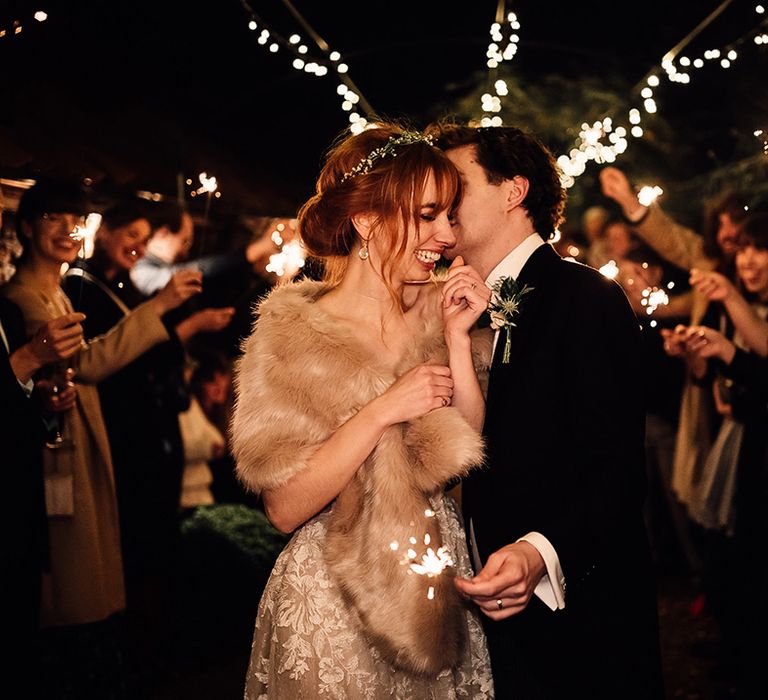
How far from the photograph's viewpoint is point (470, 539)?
2363 mm

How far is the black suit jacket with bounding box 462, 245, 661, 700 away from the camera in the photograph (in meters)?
2.12

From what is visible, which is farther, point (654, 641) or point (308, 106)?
point (308, 106)

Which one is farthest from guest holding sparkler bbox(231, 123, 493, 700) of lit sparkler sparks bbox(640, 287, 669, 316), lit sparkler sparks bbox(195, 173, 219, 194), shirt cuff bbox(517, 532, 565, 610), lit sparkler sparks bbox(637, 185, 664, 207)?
lit sparkler sparks bbox(195, 173, 219, 194)

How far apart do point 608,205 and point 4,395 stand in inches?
224

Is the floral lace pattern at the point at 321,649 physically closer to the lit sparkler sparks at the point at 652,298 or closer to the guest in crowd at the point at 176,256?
the lit sparkler sparks at the point at 652,298

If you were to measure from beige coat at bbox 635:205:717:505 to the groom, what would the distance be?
3.00 metres

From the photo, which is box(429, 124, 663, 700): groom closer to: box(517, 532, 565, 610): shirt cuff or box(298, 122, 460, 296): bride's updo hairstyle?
box(517, 532, 565, 610): shirt cuff

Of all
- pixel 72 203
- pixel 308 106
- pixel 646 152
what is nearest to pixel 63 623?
pixel 72 203

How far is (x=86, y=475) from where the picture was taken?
367 cm

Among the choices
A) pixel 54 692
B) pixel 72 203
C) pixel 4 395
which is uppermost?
pixel 72 203

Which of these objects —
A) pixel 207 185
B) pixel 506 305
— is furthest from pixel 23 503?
pixel 207 185

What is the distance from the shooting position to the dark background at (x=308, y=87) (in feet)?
13.6

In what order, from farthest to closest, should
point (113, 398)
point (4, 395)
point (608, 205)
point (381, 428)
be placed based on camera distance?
point (608, 205)
point (113, 398)
point (4, 395)
point (381, 428)

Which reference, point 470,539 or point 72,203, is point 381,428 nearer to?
point 470,539
